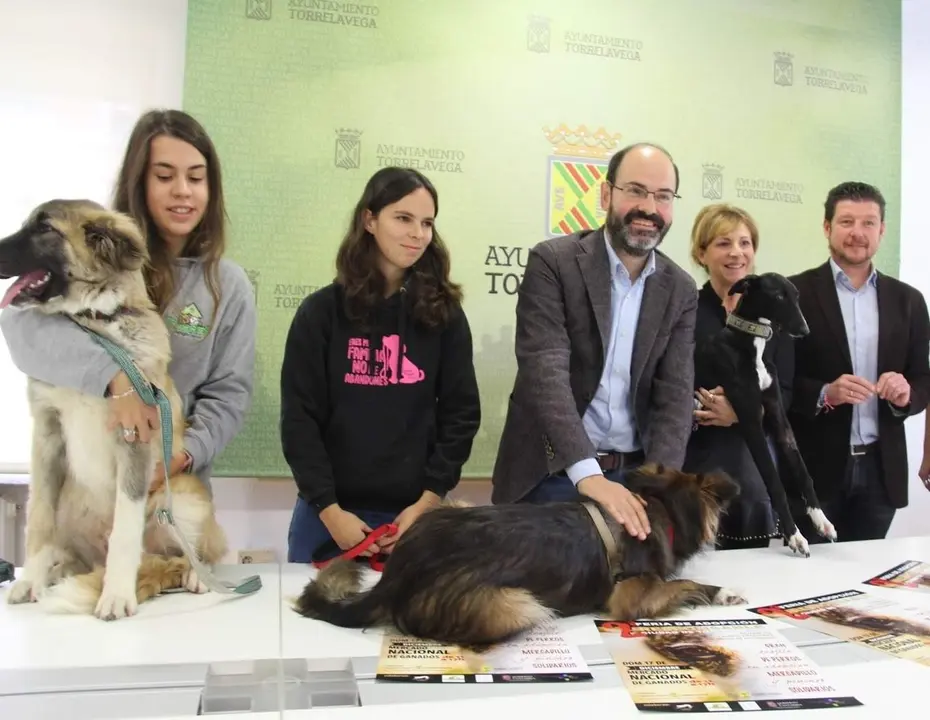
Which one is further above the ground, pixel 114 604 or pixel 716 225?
pixel 716 225

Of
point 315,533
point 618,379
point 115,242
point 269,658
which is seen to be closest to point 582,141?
point 618,379

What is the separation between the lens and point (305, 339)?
2.52 meters

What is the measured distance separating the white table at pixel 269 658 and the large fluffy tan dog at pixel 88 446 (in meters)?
0.08

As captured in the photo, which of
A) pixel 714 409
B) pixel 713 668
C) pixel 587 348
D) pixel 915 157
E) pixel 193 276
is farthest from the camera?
pixel 915 157

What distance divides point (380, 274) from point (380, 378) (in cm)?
38

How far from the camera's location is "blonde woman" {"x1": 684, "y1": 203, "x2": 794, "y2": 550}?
268 centimetres

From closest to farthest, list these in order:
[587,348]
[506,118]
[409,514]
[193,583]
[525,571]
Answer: [525,571]
[193,583]
[409,514]
[587,348]
[506,118]

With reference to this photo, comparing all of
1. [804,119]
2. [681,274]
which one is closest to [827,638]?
[681,274]

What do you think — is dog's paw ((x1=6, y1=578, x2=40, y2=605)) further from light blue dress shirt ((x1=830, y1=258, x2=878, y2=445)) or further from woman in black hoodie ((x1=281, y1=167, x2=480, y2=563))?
light blue dress shirt ((x1=830, y1=258, x2=878, y2=445))

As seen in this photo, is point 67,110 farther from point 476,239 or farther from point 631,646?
point 631,646

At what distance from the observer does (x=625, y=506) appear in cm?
189

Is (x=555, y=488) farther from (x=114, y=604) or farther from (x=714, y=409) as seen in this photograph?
(x=114, y=604)

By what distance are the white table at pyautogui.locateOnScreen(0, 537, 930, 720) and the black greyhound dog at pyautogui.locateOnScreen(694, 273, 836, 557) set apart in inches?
18.3

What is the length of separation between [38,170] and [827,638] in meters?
3.62
